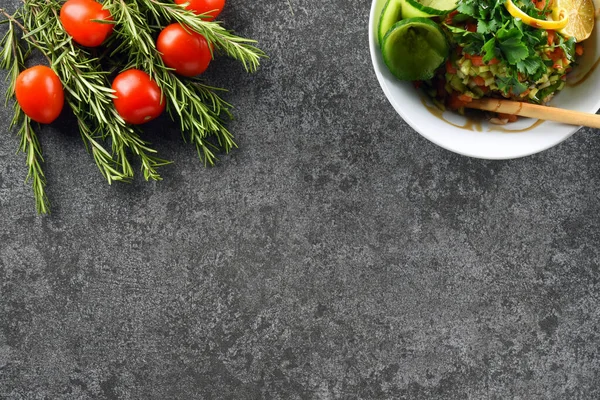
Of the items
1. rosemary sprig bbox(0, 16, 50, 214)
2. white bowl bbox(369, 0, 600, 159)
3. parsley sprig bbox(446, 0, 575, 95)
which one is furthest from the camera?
rosemary sprig bbox(0, 16, 50, 214)

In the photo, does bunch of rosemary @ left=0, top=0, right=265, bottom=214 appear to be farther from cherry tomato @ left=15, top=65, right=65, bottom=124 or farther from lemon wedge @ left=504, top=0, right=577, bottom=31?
lemon wedge @ left=504, top=0, right=577, bottom=31

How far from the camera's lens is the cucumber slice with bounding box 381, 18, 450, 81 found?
1190 mm

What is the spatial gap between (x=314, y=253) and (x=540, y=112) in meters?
0.64

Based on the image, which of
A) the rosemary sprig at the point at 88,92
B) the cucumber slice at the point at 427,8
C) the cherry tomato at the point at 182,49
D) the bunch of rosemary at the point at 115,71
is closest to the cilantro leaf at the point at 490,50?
the cucumber slice at the point at 427,8

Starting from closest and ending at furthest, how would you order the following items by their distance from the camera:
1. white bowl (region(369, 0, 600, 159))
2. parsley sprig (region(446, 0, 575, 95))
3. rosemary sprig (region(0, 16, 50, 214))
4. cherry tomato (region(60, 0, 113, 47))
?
1. parsley sprig (region(446, 0, 575, 95))
2. white bowl (region(369, 0, 600, 159))
3. cherry tomato (region(60, 0, 113, 47))
4. rosemary sprig (region(0, 16, 50, 214))

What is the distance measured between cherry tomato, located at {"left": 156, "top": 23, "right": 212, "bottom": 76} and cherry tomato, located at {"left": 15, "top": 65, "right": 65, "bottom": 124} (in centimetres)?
26

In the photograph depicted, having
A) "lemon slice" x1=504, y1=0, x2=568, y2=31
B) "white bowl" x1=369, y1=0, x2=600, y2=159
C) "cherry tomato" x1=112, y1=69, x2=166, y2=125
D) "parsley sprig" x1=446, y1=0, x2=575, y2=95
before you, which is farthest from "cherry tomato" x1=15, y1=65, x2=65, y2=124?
"lemon slice" x1=504, y1=0, x2=568, y2=31

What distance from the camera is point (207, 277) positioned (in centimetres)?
158

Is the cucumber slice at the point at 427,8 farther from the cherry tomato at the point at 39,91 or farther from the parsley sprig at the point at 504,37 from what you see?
the cherry tomato at the point at 39,91

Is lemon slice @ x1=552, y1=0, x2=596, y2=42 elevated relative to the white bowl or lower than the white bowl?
elevated

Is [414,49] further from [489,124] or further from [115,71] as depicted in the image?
[115,71]

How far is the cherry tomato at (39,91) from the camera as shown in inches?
56.2

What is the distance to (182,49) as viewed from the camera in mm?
1413

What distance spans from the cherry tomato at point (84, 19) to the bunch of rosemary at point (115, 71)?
1.1 inches
